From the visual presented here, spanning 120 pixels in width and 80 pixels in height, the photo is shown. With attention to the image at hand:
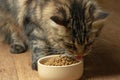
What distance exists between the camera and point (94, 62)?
1772mm

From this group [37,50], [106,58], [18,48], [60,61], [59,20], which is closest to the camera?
[59,20]

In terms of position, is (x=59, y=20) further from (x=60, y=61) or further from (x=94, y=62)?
(x=94, y=62)

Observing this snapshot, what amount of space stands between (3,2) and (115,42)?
2.46ft

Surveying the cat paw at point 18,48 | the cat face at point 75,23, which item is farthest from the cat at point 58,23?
the cat paw at point 18,48

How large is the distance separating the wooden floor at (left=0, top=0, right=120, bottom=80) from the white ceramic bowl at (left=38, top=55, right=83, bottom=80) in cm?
11

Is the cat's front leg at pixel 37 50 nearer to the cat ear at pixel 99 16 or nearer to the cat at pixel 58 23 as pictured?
the cat at pixel 58 23

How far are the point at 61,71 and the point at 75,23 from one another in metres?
0.24

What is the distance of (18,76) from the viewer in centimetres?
165

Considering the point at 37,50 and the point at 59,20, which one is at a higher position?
the point at 59,20

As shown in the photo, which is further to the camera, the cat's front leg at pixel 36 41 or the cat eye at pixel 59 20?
the cat's front leg at pixel 36 41

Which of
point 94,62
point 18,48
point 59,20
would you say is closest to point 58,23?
point 59,20

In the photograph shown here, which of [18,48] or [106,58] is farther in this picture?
[18,48]

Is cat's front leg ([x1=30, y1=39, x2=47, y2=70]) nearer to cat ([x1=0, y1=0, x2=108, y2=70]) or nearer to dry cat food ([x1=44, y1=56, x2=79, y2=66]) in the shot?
cat ([x1=0, y1=0, x2=108, y2=70])

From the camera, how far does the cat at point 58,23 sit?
147 cm
